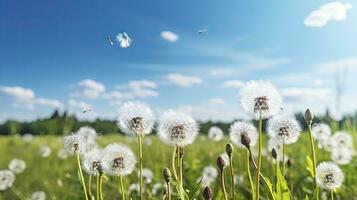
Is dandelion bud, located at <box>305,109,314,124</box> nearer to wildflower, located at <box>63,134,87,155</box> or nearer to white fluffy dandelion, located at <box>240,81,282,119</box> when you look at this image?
white fluffy dandelion, located at <box>240,81,282,119</box>

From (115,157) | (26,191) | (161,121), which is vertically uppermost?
(161,121)

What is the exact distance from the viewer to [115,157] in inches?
68.1

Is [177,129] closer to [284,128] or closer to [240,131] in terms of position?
[240,131]

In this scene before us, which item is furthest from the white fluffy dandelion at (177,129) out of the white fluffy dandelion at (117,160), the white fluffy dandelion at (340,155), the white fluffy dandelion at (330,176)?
the white fluffy dandelion at (340,155)

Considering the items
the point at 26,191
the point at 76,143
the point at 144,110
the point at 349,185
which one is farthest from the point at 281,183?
the point at 26,191

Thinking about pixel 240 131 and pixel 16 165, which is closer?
pixel 240 131

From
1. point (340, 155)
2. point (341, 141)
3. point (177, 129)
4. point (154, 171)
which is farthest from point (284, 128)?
point (154, 171)

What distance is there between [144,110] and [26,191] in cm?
367

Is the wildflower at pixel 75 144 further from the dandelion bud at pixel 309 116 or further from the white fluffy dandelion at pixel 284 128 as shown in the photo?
the dandelion bud at pixel 309 116

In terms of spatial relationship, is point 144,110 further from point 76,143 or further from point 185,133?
point 76,143

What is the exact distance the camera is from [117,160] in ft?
5.65

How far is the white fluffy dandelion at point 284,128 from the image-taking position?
1832mm

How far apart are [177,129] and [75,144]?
1.27 ft

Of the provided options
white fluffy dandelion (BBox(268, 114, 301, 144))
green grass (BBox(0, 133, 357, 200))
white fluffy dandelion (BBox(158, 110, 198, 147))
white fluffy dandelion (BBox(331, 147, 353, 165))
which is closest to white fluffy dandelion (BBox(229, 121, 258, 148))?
white fluffy dandelion (BBox(268, 114, 301, 144))
